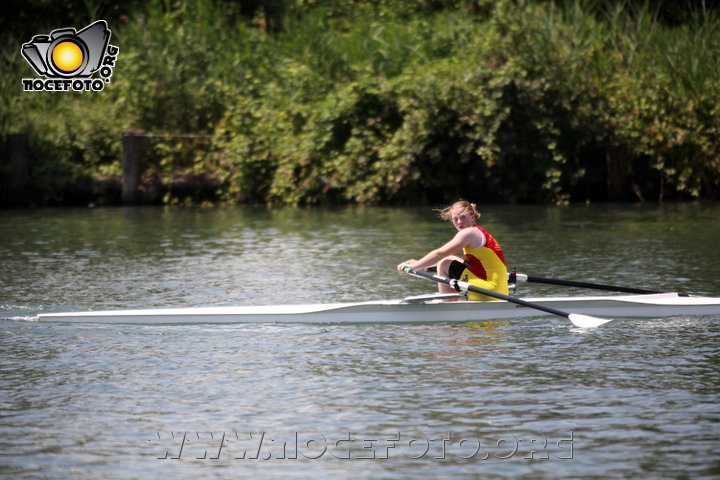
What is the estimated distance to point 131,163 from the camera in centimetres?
2989

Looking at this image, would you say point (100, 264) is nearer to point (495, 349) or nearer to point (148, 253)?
point (148, 253)

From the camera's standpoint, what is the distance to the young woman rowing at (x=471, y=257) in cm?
1123

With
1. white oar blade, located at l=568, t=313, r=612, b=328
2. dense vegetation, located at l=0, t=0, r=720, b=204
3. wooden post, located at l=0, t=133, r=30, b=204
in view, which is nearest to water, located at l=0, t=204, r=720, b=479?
white oar blade, located at l=568, t=313, r=612, b=328

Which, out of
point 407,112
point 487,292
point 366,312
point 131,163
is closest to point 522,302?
point 487,292

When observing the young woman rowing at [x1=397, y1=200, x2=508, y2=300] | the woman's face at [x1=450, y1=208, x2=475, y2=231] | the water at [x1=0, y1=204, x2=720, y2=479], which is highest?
the woman's face at [x1=450, y1=208, x2=475, y2=231]

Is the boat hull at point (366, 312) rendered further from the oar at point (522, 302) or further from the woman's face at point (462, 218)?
the woman's face at point (462, 218)

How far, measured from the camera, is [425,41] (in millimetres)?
29562

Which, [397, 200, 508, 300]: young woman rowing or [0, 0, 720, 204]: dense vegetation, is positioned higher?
[0, 0, 720, 204]: dense vegetation

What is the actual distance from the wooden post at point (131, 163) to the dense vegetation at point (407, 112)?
0.55 meters

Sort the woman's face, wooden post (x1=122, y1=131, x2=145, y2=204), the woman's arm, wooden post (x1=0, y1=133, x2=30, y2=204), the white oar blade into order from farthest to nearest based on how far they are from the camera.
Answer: wooden post (x1=122, y1=131, x2=145, y2=204) → wooden post (x1=0, y1=133, x2=30, y2=204) → the woman's face → the woman's arm → the white oar blade

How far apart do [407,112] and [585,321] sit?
17645 mm
